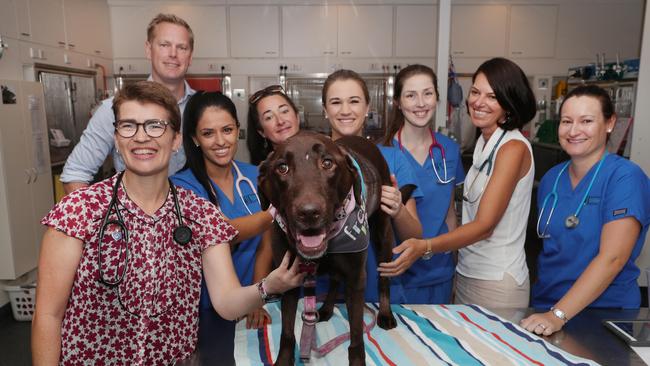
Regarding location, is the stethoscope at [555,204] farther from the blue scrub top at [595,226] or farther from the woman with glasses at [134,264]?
the woman with glasses at [134,264]

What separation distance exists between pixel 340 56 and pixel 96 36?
3525 mm

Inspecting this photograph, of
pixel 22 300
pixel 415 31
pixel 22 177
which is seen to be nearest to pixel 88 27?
pixel 22 177

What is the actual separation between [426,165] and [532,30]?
5.94 meters

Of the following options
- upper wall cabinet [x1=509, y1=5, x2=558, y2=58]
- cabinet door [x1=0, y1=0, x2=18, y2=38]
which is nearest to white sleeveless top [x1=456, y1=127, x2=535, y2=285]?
cabinet door [x1=0, y1=0, x2=18, y2=38]

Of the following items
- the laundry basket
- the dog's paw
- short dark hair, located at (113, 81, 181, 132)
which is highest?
short dark hair, located at (113, 81, 181, 132)

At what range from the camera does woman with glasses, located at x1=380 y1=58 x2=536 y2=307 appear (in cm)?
193

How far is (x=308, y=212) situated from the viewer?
111 centimetres

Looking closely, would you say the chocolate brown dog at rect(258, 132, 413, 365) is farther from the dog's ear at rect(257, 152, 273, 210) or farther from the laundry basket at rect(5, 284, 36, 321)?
the laundry basket at rect(5, 284, 36, 321)

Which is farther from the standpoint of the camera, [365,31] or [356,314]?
[365,31]

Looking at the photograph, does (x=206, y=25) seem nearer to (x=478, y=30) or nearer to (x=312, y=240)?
(x=478, y=30)

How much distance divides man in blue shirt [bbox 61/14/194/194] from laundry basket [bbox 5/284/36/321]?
2.27 metres

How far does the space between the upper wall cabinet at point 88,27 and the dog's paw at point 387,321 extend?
5751 mm

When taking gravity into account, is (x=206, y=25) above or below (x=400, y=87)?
above

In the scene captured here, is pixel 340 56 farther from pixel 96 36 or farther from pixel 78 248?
pixel 78 248
